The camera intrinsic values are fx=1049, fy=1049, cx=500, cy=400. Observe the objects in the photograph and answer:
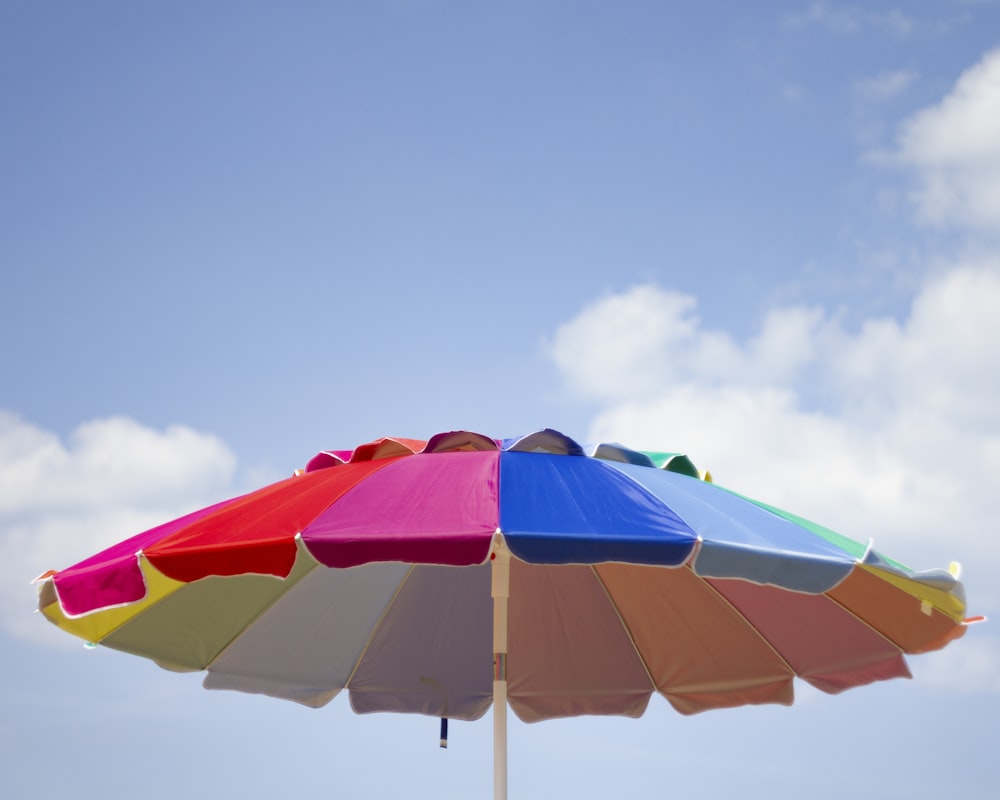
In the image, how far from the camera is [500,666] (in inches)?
206

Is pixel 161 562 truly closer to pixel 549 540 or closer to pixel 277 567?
pixel 277 567

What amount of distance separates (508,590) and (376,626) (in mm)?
1277

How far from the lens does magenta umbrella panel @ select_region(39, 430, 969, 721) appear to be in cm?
375

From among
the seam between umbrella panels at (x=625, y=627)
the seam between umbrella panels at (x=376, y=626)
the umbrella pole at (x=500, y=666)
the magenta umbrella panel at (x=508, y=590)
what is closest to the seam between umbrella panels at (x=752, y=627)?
the magenta umbrella panel at (x=508, y=590)

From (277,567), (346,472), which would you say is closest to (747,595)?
(346,472)

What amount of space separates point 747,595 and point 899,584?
1285mm

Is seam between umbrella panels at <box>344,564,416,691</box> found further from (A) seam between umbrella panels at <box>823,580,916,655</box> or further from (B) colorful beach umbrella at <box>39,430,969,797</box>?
(A) seam between umbrella panels at <box>823,580,916,655</box>

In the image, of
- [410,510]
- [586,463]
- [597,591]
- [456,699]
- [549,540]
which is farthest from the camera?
[456,699]

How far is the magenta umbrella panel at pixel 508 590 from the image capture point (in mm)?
3748

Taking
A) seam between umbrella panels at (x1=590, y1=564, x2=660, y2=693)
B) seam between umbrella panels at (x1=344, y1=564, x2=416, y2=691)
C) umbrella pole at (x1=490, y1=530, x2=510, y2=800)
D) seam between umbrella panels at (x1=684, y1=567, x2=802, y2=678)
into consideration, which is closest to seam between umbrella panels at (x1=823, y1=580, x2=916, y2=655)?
seam between umbrella panels at (x1=684, y1=567, x2=802, y2=678)

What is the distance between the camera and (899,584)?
4.61 metres

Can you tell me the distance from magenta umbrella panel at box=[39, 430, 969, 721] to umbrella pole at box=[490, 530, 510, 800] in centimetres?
2

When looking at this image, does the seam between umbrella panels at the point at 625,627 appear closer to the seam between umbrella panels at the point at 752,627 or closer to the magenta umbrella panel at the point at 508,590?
the magenta umbrella panel at the point at 508,590

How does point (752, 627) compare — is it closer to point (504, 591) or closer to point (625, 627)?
point (625, 627)
